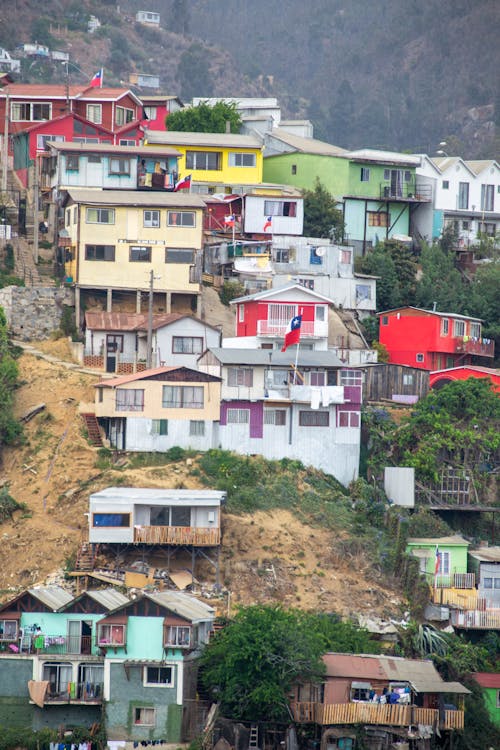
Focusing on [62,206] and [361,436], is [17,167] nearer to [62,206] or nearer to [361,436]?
[62,206]

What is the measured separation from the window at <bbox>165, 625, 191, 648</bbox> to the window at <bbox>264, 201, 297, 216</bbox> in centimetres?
3398

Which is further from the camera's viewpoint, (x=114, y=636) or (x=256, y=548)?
(x=256, y=548)

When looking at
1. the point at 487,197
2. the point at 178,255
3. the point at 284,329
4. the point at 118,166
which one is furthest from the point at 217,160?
the point at 284,329

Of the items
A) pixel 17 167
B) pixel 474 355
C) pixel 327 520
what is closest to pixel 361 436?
pixel 327 520

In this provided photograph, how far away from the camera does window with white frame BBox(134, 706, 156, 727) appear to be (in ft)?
172

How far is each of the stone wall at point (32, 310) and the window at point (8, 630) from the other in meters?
21.6

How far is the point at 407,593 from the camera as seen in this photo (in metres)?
60.4

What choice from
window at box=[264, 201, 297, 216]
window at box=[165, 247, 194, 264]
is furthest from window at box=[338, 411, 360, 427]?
window at box=[264, 201, 297, 216]

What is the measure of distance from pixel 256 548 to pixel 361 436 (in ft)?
32.3

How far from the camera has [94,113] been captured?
91625mm

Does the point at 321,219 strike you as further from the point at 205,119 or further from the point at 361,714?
the point at 361,714

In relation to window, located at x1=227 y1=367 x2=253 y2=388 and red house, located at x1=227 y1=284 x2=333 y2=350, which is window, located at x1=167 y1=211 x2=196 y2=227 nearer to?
red house, located at x1=227 y1=284 x2=333 y2=350

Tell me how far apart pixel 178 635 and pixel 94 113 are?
45.1 meters

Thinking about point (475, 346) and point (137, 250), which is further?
point (475, 346)
